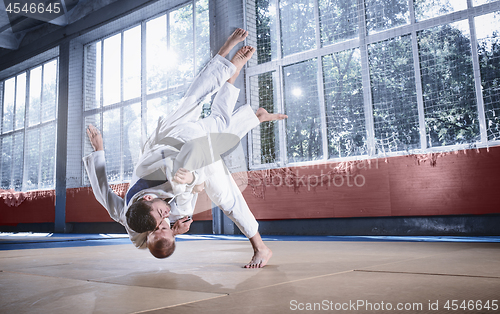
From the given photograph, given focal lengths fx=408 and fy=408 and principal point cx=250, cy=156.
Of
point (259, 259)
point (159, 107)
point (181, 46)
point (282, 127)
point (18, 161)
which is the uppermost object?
point (181, 46)

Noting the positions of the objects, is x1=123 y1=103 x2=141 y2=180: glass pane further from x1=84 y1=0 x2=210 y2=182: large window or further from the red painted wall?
the red painted wall

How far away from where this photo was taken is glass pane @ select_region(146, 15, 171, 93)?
313 inches

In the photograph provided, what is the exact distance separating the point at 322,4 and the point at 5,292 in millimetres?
5720

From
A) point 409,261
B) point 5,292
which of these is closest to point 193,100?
point 5,292

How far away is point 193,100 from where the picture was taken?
247cm

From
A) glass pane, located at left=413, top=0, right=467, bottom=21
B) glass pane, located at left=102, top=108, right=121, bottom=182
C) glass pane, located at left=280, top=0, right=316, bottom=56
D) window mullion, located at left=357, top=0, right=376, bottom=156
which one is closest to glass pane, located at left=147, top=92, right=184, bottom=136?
glass pane, located at left=102, top=108, right=121, bottom=182

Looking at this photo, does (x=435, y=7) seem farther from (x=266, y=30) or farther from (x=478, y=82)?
(x=266, y=30)

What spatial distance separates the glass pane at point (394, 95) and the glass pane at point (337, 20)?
487mm

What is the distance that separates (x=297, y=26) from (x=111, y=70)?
449 centimetres

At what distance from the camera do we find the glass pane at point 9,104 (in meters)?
10.9

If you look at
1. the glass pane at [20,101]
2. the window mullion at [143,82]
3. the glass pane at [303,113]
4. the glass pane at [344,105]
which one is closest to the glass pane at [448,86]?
the glass pane at [344,105]

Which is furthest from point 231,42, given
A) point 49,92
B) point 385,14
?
point 49,92

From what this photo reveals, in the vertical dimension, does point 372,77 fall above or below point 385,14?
below

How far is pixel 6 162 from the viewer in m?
10.7
